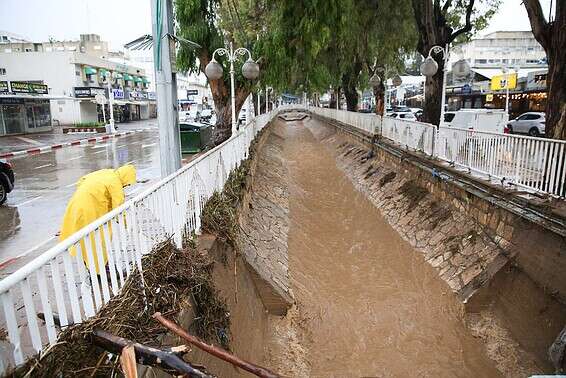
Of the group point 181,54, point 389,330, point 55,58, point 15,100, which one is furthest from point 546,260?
point 55,58

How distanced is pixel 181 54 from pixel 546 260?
42.4 ft

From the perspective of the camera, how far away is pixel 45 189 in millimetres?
13352

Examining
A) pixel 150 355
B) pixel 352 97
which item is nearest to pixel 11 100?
pixel 352 97

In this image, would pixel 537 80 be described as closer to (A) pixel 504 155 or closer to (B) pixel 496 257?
(A) pixel 504 155

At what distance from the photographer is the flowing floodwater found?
6559 mm

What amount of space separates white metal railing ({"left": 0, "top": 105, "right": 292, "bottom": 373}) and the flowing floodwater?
3179mm

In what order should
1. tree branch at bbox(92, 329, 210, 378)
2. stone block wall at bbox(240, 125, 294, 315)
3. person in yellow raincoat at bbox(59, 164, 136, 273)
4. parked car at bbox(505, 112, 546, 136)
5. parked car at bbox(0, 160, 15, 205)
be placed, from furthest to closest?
1. parked car at bbox(505, 112, 546, 136)
2. parked car at bbox(0, 160, 15, 205)
3. stone block wall at bbox(240, 125, 294, 315)
4. person in yellow raincoat at bbox(59, 164, 136, 273)
5. tree branch at bbox(92, 329, 210, 378)

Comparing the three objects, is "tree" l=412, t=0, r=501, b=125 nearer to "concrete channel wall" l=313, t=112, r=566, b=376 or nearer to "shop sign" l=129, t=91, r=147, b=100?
"concrete channel wall" l=313, t=112, r=566, b=376

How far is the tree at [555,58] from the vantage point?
27.2 feet

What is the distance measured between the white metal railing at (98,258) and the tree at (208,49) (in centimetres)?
881

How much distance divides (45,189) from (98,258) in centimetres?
1193

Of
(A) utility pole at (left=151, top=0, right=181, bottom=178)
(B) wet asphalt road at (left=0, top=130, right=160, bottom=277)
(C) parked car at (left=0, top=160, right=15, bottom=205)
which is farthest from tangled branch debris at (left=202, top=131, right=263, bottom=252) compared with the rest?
(C) parked car at (left=0, top=160, right=15, bottom=205)

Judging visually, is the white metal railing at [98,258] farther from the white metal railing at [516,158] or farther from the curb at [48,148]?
the curb at [48,148]

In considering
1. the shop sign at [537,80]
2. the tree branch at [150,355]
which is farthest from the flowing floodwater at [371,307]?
the shop sign at [537,80]
